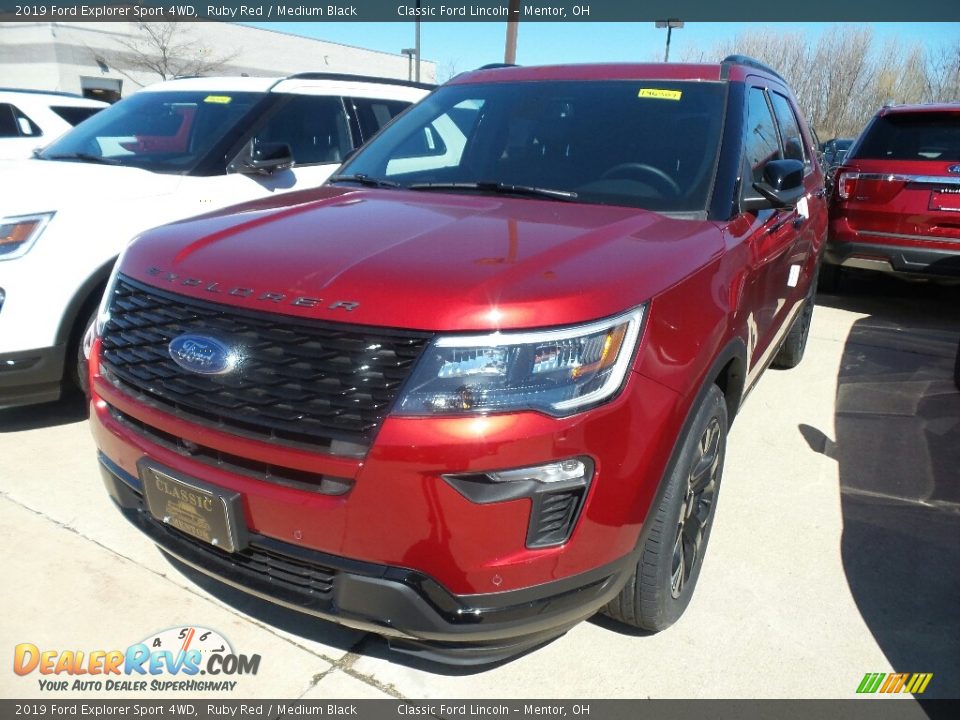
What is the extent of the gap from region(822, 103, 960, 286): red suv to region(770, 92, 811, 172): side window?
229 centimetres

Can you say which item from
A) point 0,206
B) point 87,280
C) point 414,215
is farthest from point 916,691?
point 0,206

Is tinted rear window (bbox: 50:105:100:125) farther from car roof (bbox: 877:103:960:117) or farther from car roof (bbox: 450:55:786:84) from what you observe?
car roof (bbox: 877:103:960:117)

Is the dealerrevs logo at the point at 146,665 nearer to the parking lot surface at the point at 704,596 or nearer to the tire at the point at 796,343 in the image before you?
the parking lot surface at the point at 704,596

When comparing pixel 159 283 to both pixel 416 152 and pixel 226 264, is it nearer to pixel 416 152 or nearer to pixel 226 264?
pixel 226 264

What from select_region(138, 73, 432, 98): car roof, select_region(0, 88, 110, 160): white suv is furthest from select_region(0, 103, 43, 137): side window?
Answer: select_region(138, 73, 432, 98): car roof

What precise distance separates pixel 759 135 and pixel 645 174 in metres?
0.77

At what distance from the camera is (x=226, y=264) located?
2113 mm

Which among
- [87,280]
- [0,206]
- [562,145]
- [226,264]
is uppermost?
[562,145]

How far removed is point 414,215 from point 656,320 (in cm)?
95

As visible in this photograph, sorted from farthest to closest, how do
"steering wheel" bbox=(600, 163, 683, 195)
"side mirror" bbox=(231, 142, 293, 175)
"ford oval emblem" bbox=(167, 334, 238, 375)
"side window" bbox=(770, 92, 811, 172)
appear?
"side mirror" bbox=(231, 142, 293, 175)
"side window" bbox=(770, 92, 811, 172)
"steering wheel" bbox=(600, 163, 683, 195)
"ford oval emblem" bbox=(167, 334, 238, 375)

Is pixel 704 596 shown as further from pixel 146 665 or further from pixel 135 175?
pixel 135 175

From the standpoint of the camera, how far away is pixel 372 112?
5.84 meters

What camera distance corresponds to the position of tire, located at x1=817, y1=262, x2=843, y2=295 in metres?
7.62

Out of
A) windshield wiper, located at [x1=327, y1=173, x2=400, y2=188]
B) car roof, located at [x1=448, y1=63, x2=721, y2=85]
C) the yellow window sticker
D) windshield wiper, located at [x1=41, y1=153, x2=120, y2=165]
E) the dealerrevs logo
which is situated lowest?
the dealerrevs logo
